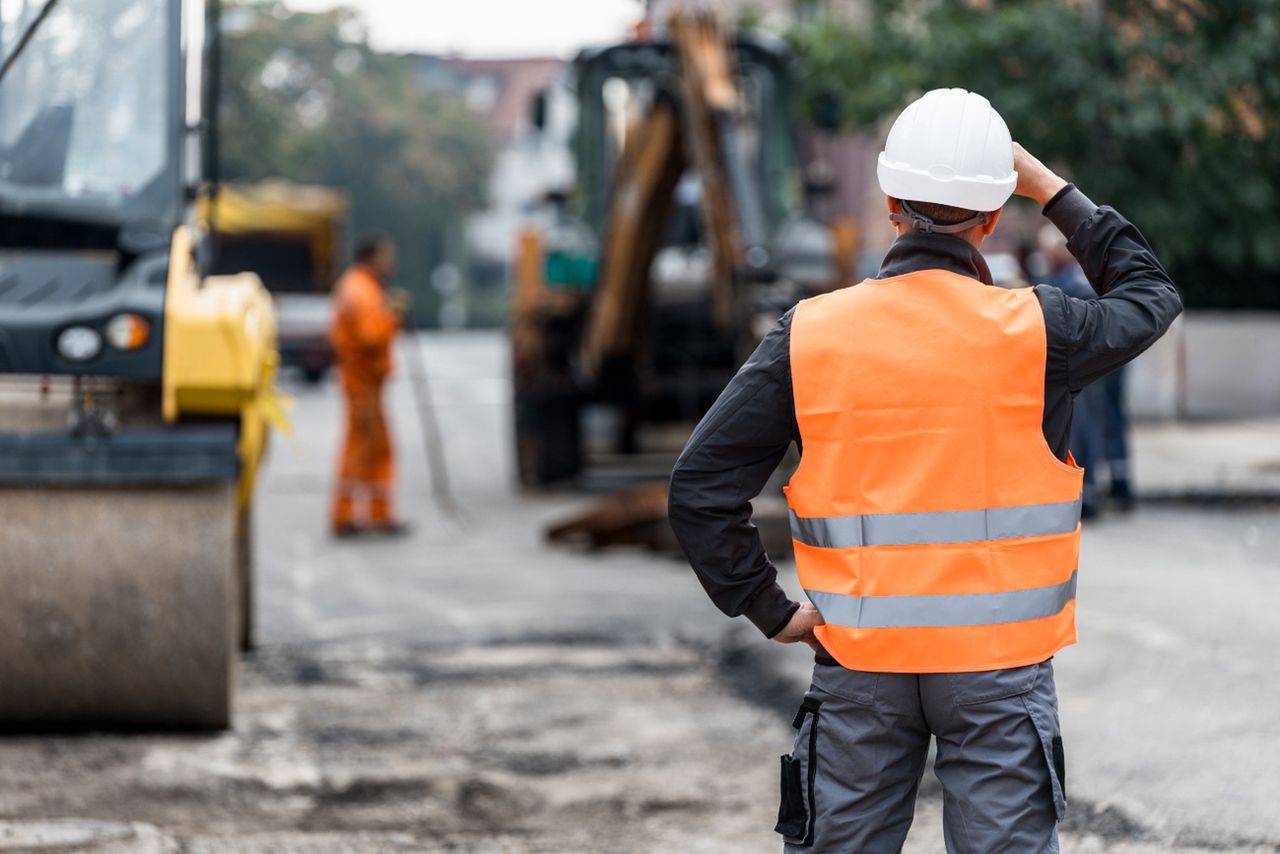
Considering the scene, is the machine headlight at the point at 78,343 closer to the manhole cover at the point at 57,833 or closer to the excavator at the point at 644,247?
the manhole cover at the point at 57,833

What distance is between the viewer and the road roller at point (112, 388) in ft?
20.4

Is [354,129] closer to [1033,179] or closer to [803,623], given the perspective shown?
[1033,179]

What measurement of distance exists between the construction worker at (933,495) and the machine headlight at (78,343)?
336cm

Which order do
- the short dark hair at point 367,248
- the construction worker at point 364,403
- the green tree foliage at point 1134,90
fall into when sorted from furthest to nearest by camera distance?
the green tree foliage at point 1134,90, the short dark hair at point 367,248, the construction worker at point 364,403

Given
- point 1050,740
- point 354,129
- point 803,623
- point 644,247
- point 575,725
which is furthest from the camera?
point 354,129

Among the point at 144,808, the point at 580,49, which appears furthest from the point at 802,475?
the point at 580,49

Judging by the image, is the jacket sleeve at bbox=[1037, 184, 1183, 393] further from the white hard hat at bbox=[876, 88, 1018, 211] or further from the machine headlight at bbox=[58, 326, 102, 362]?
the machine headlight at bbox=[58, 326, 102, 362]

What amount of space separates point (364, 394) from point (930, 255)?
33.8ft

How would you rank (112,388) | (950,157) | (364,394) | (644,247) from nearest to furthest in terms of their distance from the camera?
(950,157), (112,388), (364,394), (644,247)

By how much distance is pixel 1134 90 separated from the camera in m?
18.0

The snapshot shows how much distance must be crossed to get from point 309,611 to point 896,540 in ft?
22.5

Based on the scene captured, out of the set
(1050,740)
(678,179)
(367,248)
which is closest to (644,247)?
(678,179)

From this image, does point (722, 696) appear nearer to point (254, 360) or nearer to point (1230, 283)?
point (254, 360)

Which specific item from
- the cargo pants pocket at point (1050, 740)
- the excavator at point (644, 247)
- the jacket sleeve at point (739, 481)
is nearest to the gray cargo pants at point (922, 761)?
the cargo pants pocket at point (1050, 740)
